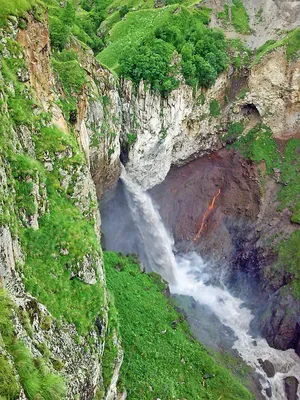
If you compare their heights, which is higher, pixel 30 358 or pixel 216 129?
pixel 216 129

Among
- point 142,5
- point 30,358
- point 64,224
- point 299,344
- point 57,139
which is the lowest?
point 299,344

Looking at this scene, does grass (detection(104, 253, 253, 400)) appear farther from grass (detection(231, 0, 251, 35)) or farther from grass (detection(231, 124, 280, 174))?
grass (detection(231, 0, 251, 35))

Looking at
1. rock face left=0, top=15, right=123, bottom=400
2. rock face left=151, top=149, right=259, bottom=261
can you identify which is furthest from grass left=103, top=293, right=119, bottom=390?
rock face left=151, top=149, right=259, bottom=261

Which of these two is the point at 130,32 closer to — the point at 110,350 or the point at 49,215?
the point at 49,215

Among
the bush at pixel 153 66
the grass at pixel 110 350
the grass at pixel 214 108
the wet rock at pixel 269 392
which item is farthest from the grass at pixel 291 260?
the grass at pixel 110 350

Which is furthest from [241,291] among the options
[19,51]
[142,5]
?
[142,5]

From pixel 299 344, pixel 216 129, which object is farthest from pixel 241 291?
pixel 216 129

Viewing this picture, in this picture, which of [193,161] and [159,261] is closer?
[159,261]

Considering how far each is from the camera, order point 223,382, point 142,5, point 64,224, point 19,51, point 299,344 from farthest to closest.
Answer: point 142,5 → point 299,344 → point 223,382 → point 19,51 → point 64,224

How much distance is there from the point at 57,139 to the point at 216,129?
24.3 m

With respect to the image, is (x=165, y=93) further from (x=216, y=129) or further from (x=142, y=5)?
(x=142, y=5)

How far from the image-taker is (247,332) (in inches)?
1083

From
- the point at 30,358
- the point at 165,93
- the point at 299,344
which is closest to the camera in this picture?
the point at 30,358

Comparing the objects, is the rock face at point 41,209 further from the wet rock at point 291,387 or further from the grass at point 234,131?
the grass at point 234,131
